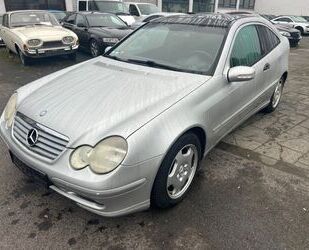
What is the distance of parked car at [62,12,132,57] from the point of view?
9062 mm

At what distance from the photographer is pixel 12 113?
2.84m

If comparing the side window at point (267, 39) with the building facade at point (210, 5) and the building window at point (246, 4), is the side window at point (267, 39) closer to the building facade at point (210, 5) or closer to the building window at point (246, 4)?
the building facade at point (210, 5)

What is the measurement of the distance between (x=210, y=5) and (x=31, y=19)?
2463 cm

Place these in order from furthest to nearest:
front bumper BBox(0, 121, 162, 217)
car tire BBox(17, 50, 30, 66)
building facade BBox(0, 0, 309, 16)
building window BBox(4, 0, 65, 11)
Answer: building facade BBox(0, 0, 309, 16) < building window BBox(4, 0, 65, 11) < car tire BBox(17, 50, 30, 66) < front bumper BBox(0, 121, 162, 217)

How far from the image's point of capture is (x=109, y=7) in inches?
535

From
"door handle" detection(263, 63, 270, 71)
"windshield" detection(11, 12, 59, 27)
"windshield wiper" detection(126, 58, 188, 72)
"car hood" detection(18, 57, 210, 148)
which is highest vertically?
"windshield wiper" detection(126, 58, 188, 72)

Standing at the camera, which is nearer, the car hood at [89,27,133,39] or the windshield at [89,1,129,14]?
the car hood at [89,27,133,39]

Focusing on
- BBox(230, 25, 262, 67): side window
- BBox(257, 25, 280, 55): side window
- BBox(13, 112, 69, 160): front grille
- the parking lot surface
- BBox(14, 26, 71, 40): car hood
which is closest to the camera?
BBox(13, 112, 69, 160): front grille

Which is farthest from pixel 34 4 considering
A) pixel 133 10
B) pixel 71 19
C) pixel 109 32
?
pixel 109 32

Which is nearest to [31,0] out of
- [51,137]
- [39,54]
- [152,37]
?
[39,54]

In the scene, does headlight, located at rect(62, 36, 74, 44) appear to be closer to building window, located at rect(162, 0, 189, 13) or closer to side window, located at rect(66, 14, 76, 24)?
side window, located at rect(66, 14, 76, 24)

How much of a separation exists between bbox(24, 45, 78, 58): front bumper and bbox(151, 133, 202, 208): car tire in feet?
21.6

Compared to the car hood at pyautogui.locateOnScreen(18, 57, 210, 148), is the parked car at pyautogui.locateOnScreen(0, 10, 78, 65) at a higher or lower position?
lower

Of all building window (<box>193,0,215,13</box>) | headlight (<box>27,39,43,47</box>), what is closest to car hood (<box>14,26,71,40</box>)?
headlight (<box>27,39,43,47</box>)
